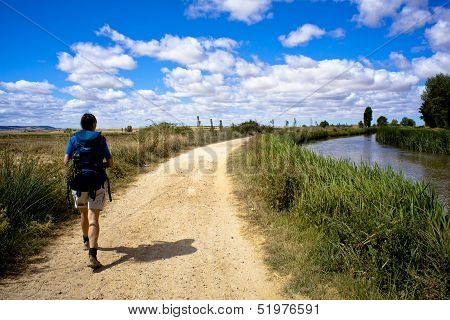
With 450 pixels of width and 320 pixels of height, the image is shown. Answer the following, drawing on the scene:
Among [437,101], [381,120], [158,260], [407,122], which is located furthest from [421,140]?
[381,120]

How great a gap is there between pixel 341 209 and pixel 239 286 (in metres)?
2.38

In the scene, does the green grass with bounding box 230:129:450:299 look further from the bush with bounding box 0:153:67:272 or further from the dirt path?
the bush with bounding box 0:153:67:272

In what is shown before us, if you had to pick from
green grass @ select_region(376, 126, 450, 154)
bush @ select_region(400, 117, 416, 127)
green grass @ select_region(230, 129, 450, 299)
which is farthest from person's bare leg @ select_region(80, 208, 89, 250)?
bush @ select_region(400, 117, 416, 127)

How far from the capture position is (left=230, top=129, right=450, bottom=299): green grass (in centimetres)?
383

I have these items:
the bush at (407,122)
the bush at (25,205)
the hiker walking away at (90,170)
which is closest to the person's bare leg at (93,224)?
the hiker walking away at (90,170)

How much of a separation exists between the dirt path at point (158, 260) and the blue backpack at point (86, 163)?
1.14 metres

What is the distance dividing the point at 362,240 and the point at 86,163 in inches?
153

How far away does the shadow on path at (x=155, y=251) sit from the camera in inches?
193

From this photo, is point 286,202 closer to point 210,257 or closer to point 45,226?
point 210,257

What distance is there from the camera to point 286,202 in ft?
23.0

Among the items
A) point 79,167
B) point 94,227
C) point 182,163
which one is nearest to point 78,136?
point 79,167

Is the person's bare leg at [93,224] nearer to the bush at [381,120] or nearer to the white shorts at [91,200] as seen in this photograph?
the white shorts at [91,200]

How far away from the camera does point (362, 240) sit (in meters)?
4.41

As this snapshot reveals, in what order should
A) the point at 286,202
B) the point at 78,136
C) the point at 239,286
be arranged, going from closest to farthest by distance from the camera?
the point at 239,286, the point at 78,136, the point at 286,202
